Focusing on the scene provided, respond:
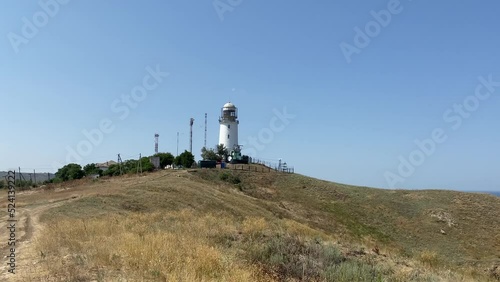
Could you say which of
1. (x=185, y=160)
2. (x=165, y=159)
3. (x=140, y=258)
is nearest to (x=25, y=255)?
(x=140, y=258)

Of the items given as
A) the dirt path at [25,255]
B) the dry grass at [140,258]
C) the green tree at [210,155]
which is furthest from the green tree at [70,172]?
the dry grass at [140,258]

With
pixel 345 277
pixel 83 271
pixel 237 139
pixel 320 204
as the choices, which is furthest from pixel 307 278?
pixel 237 139

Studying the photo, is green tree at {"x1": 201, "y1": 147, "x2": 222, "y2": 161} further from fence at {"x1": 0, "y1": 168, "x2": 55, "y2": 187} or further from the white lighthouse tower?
fence at {"x1": 0, "y1": 168, "x2": 55, "y2": 187}

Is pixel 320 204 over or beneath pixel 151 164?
beneath

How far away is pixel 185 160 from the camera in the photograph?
220ft

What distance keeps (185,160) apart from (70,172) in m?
19.3

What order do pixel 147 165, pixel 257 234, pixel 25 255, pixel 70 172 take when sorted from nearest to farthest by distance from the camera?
pixel 25 255 < pixel 257 234 < pixel 147 165 < pixel 70 172

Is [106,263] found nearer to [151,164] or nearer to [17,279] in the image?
[17,279]

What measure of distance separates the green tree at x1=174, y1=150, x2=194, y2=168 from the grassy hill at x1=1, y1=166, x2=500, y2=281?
11542 millimetres

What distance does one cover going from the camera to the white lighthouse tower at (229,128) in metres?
82.8

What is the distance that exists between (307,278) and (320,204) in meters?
43.1

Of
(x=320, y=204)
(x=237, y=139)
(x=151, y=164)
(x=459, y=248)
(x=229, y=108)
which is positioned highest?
(x=229, y=108)

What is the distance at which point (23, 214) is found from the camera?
2172 centimetres

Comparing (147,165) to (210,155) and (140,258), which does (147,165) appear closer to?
(210,155)
